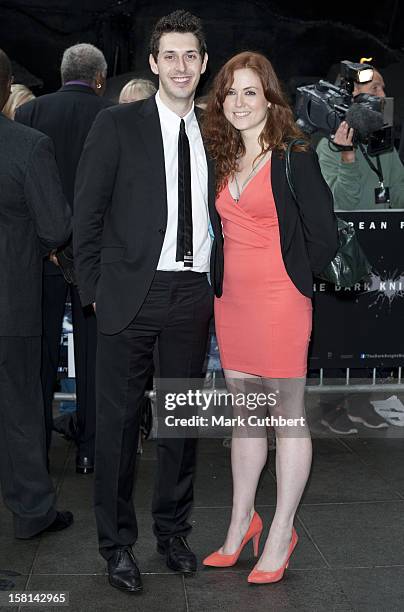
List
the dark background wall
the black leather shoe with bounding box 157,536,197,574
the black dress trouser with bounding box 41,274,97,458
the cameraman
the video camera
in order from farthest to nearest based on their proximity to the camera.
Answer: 1. the dark background wall
2. the cameraman
3. the video camera
4. the black dress trouser with bounding box 41,274,97,458
5. the black leather shoe with bounding box 157,536,197,574

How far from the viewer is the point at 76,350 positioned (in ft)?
16.6

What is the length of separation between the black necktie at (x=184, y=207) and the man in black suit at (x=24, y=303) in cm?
60

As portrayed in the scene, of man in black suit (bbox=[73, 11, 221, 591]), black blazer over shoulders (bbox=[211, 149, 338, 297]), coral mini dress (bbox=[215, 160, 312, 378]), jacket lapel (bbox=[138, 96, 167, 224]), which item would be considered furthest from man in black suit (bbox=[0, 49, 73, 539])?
black blazer over shoulders (bbox=[211, 149, 338, 297])

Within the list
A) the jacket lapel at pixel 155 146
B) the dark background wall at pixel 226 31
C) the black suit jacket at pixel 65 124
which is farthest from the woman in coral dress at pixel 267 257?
the dark background wall at pixel 226 31

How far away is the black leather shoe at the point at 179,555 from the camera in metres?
3.73

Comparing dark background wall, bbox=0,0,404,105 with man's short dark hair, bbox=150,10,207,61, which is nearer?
man's short dark hair, bbox=150,10,207,61

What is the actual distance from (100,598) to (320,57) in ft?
27.3

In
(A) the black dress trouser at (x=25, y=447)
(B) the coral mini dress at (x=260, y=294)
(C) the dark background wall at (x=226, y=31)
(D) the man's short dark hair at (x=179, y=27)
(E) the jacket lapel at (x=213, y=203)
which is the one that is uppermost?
(C) the dark background wall at (x=226, y=31)

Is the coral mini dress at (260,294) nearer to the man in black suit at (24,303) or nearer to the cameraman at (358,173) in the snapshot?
the man in black suit at (24,303)

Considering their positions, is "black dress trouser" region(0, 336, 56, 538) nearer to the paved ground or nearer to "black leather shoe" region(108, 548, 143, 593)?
the paved ground

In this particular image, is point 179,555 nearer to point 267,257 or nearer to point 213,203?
point 267,257

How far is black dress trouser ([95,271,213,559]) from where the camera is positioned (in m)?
3.56

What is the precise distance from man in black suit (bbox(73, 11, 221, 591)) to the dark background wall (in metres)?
6.90

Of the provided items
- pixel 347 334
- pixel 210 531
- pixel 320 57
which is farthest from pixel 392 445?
pixel 320 57
